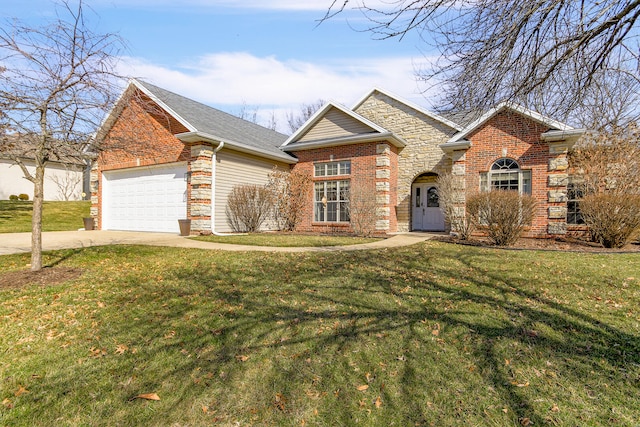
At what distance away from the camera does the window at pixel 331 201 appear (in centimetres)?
1488

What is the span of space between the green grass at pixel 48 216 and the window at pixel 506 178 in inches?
709

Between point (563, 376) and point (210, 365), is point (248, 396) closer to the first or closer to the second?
point (210, 365)

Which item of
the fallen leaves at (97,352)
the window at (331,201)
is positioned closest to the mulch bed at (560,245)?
the window at (331,201)

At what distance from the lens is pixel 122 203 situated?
593 inches

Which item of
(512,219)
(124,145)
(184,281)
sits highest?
(124,145)

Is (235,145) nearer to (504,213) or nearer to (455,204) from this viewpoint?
(455,204)

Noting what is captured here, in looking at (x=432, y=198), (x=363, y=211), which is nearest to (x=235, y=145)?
(x=363, y=211)

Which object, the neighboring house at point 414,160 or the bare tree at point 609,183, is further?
the neighboring house at point 414,160

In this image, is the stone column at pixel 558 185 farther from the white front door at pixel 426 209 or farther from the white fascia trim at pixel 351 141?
the white fascia trim at pixel 351 141

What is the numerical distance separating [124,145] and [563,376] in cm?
721

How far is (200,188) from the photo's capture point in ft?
41.0

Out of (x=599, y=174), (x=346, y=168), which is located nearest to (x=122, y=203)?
(x=346, y=168)

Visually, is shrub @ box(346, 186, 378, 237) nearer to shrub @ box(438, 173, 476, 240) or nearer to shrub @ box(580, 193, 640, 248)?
shrub @ box(438, 173, 476, 240)

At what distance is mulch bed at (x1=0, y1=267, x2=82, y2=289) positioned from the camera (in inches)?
214
